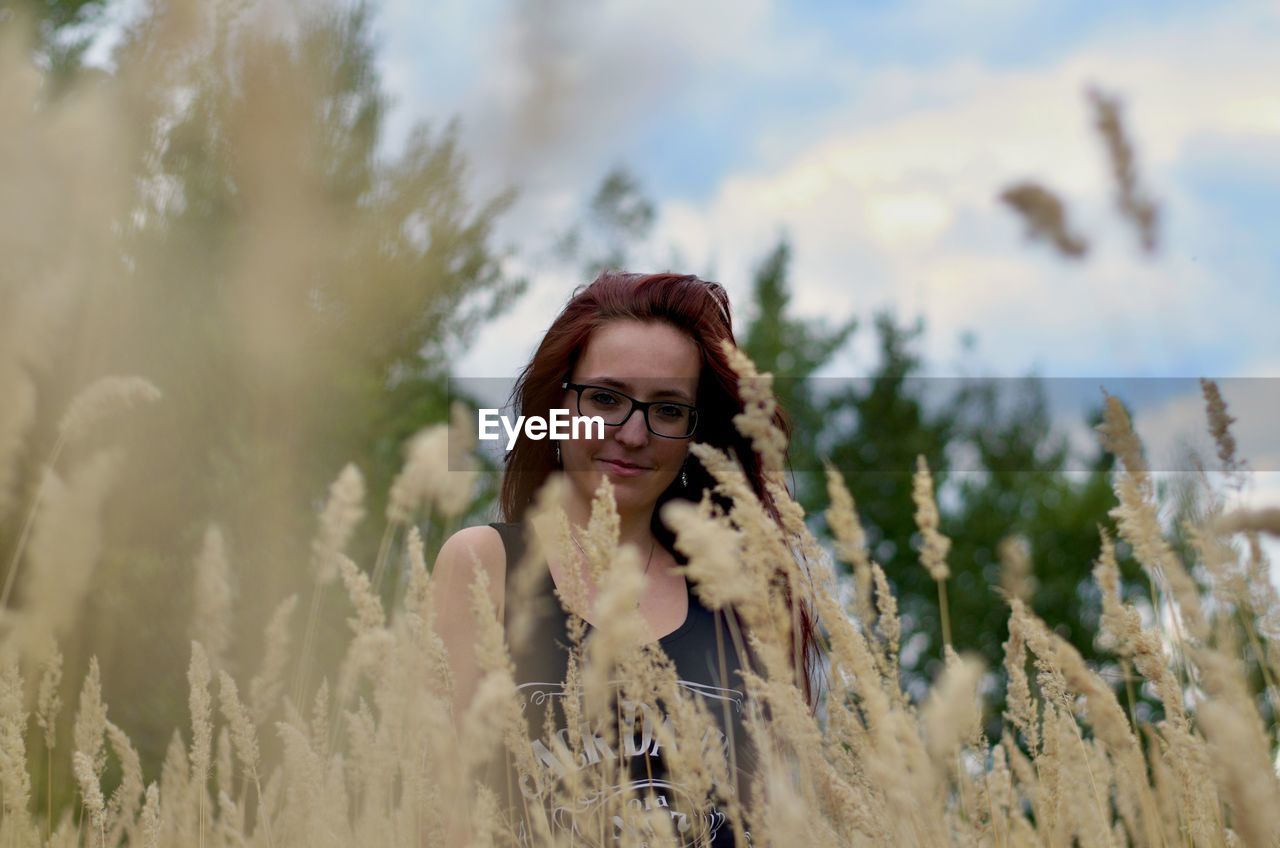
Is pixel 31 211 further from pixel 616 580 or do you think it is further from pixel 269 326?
pixel 616 580

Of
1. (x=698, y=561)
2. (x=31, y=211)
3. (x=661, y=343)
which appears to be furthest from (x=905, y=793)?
(x=31, y=211)

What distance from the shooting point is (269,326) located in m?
3.50

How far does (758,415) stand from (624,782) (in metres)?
0.49

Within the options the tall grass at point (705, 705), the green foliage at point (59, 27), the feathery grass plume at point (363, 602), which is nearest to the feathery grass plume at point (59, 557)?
the tall grass at point (705, 705)

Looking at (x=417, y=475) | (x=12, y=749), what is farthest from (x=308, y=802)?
(x=417, y=475)

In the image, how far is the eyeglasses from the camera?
229 centimetres

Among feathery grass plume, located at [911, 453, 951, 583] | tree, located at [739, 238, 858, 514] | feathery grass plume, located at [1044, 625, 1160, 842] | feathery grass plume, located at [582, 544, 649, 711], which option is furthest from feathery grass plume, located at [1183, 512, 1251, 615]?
tree, located at [739, 238, 858, 514]

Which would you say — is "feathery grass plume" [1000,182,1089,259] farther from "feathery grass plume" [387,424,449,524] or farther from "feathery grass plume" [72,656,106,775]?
"feathery grass plume" [72,656,106,775]

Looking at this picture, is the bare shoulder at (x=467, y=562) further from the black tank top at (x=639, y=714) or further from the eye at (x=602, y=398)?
the eye at (x=602, y=398)

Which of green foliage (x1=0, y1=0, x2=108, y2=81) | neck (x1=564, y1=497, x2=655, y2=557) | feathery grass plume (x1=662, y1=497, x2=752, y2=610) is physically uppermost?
green foliage (x1=0, y1=0, x2=108, y2=81)

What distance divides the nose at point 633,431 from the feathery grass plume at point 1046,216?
1.18m

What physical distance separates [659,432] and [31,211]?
188 cm

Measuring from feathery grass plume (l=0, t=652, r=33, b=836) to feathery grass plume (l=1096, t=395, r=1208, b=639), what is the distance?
1.56 m

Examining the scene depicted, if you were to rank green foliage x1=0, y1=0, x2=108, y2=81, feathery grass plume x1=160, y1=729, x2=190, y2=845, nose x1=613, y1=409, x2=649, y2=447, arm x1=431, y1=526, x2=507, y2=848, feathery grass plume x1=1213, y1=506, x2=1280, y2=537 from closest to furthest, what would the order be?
feathery grass plume x1=1213, y1=506, x2=1280, y2=537, feathery grass plume x1=160, y1=729, x2=190, y2=845, arm x1=431, y1=526, x2=507, y2=848, nose x1=613, y1=409, x2=649, y2=447, green foliage x1=0, y1=0, x2=108, y2=81
